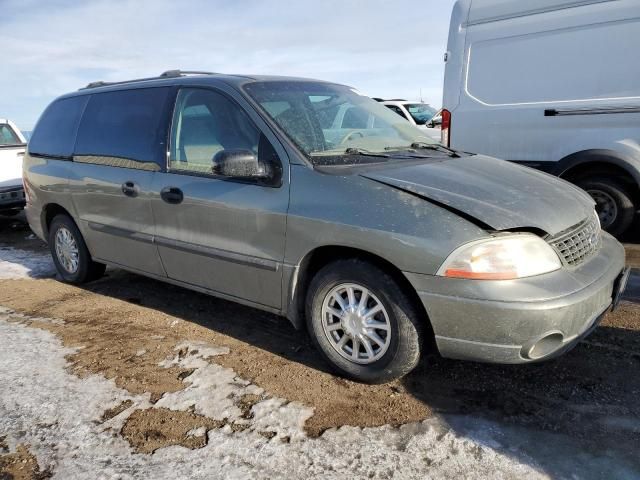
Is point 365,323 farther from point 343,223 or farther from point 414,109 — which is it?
point 414,109

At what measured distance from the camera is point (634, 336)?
11.5ft

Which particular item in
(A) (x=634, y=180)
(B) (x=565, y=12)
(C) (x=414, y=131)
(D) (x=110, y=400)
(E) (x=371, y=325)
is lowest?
(D) (x=110, y=400)

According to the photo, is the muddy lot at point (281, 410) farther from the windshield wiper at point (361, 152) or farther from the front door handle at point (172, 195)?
the windshield wiper at point (361, 152)

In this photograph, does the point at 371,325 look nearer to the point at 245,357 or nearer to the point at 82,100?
the point at 245,357

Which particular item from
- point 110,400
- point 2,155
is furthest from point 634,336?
point 2,155

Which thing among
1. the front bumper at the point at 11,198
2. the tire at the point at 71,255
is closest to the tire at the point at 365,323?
the tire at the point at 71,255

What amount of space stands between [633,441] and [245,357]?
2171 mm

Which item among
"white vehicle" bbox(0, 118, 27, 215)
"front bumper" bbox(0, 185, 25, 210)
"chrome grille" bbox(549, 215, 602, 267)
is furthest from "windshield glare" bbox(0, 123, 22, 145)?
"chrome grille" bbox(549, 215, 602, 267)

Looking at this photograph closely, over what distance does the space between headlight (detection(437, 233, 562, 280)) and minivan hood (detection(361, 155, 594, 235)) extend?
9 centimetres

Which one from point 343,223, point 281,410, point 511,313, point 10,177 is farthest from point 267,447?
point 10,177

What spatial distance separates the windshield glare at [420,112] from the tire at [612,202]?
7.80 metres

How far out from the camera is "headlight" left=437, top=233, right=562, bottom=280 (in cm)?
259

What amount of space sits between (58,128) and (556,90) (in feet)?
16.1

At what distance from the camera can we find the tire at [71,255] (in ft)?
16.3
